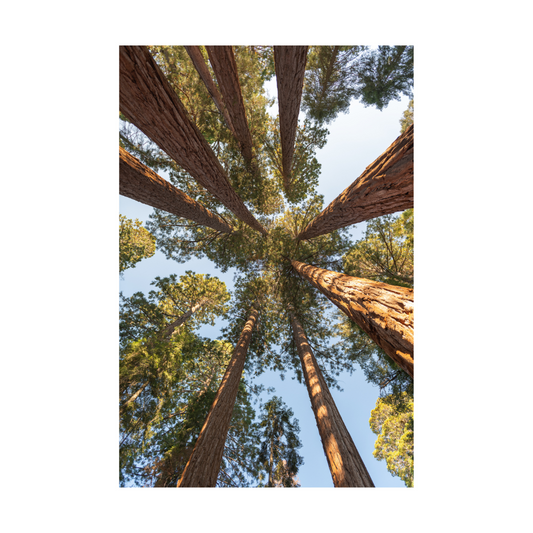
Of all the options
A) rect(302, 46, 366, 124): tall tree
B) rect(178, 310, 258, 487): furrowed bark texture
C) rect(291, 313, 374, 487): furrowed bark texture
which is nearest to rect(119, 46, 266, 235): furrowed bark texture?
rect(302, 46, 366, 124): tall tree

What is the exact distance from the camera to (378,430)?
5664mm

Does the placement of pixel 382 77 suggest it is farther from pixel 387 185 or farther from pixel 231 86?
pixel 387 185

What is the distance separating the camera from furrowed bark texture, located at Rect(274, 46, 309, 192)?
3601 millimetres

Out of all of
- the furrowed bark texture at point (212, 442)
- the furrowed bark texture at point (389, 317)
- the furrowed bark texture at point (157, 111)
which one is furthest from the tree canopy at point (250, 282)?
the furrowed bark texture at point (389, 317)

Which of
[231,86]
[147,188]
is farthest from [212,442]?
[231,86]

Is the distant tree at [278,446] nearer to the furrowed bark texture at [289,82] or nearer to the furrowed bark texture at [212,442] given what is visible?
the furrowed bark texture at [212,442]

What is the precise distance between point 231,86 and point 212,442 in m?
7.77

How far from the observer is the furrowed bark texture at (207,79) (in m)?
5.25

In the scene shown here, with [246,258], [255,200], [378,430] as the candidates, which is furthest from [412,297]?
[246,258]

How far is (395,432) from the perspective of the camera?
16.9ft

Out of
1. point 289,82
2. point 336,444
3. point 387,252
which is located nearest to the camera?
point 336,444

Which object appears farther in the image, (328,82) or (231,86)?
(328,82)

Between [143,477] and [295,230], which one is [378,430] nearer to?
[143,477]

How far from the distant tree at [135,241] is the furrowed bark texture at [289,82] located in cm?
637
